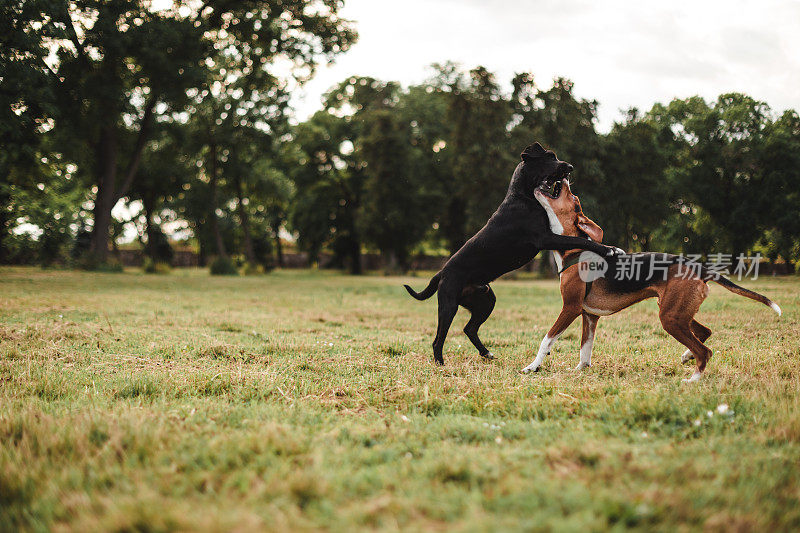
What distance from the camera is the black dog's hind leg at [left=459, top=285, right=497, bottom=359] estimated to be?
5.29 metres

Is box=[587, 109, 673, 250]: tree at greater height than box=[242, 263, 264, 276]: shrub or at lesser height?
greater

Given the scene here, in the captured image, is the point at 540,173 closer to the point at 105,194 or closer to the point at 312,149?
the point at 105,194

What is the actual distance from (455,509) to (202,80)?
23393 mm

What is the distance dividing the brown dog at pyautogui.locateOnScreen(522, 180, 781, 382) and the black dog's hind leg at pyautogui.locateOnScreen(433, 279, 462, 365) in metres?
0.86

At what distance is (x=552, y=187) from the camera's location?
4801mm

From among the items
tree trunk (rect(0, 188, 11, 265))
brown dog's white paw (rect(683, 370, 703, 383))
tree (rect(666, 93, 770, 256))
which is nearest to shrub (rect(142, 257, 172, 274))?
tree trunk (rect(0, 188, 11, 265))

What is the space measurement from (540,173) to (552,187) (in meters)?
0.18

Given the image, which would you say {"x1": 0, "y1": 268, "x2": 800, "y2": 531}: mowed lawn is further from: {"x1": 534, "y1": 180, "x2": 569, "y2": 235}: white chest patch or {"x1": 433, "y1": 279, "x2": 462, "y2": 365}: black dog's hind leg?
{"x1": 534, "y1": 180, "x2": 569, "y2": 235}: white chest patch

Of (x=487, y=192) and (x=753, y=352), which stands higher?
(x=487, y=192)

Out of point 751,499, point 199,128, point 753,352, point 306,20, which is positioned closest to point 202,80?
point 306,20

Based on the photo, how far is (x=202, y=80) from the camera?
21453 millimetres

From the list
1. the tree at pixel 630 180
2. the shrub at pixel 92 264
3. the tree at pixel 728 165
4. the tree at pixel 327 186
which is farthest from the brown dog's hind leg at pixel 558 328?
the tree at pixel 327 186

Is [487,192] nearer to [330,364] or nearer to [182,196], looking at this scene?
[182,196]

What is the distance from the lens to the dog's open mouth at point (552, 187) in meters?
4.76
